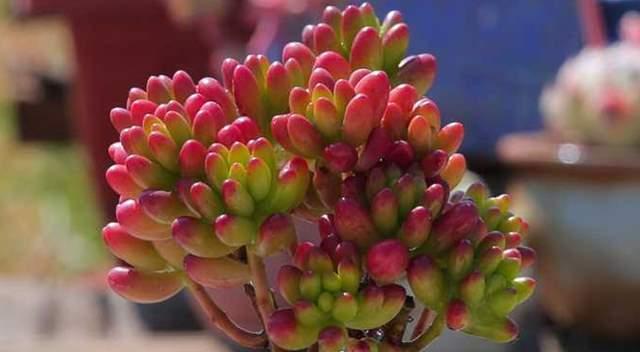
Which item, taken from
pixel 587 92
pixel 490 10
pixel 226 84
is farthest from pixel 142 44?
pixel 226 84

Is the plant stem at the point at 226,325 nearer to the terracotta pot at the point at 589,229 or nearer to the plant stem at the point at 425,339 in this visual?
the plant stem at the point at 425,339

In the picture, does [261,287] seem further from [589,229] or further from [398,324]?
[589,229]

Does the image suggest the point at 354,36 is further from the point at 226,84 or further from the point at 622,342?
the point at 622,342

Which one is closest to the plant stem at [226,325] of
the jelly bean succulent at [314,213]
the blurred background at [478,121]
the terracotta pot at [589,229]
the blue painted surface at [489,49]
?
the jelly bean succulent at [314,213]

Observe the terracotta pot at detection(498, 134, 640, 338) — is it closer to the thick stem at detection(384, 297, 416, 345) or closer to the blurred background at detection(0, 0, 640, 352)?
the blurred background at detection(0, 0, 640, 352)

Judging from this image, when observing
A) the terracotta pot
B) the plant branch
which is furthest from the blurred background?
the plant branch

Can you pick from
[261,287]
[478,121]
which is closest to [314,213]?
[261,287]
